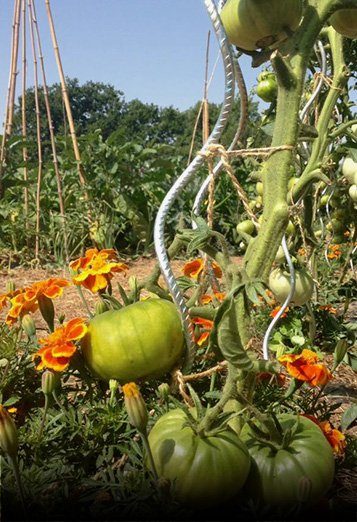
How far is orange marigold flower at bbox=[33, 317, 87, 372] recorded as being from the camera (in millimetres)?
1109

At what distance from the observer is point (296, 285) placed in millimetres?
1589

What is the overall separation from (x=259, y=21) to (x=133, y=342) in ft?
2.04

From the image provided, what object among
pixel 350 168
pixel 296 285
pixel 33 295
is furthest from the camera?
pixel 350 168

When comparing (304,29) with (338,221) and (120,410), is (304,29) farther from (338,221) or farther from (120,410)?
(338,221)

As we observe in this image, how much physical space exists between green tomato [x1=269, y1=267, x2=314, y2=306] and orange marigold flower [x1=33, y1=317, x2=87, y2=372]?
24.2 inches

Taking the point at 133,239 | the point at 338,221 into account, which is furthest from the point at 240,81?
the point at 133,239

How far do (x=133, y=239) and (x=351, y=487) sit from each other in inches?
201

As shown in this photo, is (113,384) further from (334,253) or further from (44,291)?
(334,253)

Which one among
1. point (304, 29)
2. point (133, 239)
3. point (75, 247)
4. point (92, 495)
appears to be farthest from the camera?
point (133, 239)

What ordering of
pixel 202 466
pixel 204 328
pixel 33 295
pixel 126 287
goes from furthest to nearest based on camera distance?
pixel 126 287 → pixel 204 328 → pixel 33 295 → pixel 202 466

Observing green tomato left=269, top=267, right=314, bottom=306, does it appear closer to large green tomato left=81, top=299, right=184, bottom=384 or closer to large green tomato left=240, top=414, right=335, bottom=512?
large green tomato left=81, top=299, right=184, bottom=384

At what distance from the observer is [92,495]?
3.08 ft

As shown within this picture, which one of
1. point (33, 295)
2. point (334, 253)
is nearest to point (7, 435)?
point (33, 295)

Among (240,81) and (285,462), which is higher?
(240,81)
